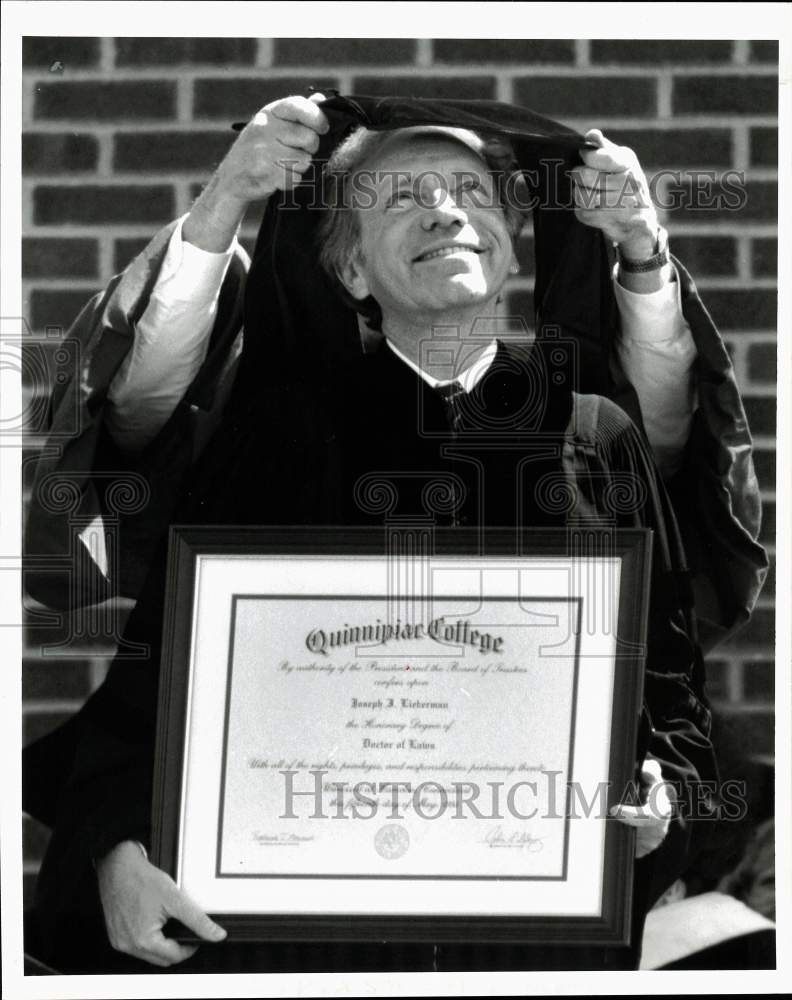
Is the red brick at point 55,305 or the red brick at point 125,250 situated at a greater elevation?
the red brick at point 125,250

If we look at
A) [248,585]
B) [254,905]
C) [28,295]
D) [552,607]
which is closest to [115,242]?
[28,295]

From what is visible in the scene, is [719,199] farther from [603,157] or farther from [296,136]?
[296,136]

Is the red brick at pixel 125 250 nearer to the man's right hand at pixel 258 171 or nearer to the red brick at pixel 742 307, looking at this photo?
the man's right hand at pixel 258 171

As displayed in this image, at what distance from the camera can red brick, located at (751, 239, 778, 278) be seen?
1.97m

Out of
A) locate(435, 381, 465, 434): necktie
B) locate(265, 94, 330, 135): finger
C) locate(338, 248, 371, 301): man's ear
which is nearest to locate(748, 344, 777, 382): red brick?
locate(435, 381, 465, 434): necktie

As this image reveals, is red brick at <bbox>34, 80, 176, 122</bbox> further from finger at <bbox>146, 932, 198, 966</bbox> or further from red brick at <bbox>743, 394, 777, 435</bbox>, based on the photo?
finger at <bbox>146, 932, 198, 966</bbox>

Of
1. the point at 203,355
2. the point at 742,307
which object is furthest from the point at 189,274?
the point at 742,307

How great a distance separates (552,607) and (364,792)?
357 mm

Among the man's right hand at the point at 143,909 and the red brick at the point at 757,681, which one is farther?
the red brick at the point at 757,681

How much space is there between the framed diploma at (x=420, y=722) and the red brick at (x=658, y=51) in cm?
69

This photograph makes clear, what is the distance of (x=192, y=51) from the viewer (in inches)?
76.1

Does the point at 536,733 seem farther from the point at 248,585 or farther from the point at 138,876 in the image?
the point at 138,876

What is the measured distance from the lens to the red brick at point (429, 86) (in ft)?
6.35
